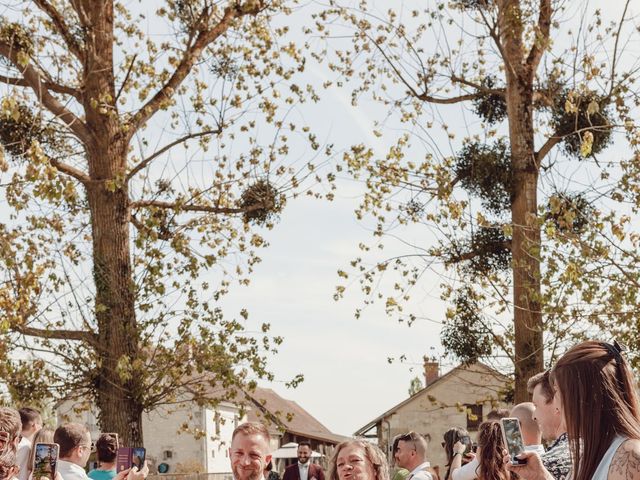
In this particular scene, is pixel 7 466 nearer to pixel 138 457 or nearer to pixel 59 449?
pixel 138 457

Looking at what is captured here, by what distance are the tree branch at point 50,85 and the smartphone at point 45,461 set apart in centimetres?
1178

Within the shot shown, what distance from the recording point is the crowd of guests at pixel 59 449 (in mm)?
5464

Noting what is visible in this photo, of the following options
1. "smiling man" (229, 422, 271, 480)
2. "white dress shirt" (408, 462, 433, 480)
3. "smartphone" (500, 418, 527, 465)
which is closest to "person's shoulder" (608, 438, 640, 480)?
"smartphone" (500, 418, 527, 465)

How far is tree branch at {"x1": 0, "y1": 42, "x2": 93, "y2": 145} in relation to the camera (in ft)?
54.6

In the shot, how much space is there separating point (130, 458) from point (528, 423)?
2.63 metres

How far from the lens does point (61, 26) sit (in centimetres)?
1691

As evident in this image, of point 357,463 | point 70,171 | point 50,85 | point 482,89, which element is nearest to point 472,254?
point 482,89

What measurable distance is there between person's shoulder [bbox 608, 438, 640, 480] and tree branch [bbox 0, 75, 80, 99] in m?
14.8

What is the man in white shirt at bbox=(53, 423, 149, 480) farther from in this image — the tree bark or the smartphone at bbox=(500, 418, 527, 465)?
the tree bark

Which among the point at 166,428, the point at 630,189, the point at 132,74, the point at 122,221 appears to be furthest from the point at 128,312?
the point at 166,428

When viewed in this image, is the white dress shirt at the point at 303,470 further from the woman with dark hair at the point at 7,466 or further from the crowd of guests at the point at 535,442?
the woman with dark hair at the point at 7,466

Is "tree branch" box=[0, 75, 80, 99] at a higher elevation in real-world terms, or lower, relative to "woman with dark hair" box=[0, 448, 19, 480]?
higher

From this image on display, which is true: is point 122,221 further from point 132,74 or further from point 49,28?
point 49,28

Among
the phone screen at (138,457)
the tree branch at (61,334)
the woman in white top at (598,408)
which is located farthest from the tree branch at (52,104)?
the woman in white top at (598,408)
